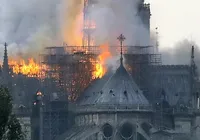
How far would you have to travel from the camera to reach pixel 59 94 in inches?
5650

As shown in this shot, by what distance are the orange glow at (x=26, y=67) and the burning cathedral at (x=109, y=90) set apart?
10.3 inches

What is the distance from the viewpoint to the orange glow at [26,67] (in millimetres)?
155200

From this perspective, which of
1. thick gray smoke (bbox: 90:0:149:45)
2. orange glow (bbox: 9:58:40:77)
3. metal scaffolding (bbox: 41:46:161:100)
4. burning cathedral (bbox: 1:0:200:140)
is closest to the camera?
burning cathedral (bbox: 1:0:200:140)

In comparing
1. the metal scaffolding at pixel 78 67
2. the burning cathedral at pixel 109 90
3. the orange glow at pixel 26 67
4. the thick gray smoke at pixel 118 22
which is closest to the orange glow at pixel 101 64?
the burning cathedral at pixel 109 90

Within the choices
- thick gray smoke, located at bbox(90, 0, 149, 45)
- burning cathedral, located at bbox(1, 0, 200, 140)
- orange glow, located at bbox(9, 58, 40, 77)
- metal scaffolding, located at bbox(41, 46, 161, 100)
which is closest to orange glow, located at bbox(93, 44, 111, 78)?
burning cathedral, located at bbox(1, 0, 200, 140)

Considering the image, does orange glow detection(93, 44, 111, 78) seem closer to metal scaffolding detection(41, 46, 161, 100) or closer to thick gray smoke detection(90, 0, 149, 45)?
metal scaffolding detection(41, 46, 161, 100)

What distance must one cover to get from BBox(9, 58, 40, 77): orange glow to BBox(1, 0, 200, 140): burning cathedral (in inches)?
10.3

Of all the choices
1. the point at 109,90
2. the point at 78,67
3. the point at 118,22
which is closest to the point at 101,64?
the point at 78,67

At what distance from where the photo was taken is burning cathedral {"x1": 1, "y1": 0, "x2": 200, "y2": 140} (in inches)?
5305

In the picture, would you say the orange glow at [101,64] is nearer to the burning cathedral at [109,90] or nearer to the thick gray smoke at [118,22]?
the burning cathedral at [109,90]

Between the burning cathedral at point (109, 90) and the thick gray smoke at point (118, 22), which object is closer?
the burning cathedral at point (109, 90)

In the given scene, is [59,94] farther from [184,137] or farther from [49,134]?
[184,137]

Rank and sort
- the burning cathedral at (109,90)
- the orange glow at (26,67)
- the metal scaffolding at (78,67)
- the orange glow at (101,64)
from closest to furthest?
the burning cathedral at (109,90) → the metal scaffolding at (78,67) → the orange glow at (101,64) → the orange glow at (26,67)

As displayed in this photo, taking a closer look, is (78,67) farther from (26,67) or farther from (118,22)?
(26,67)
